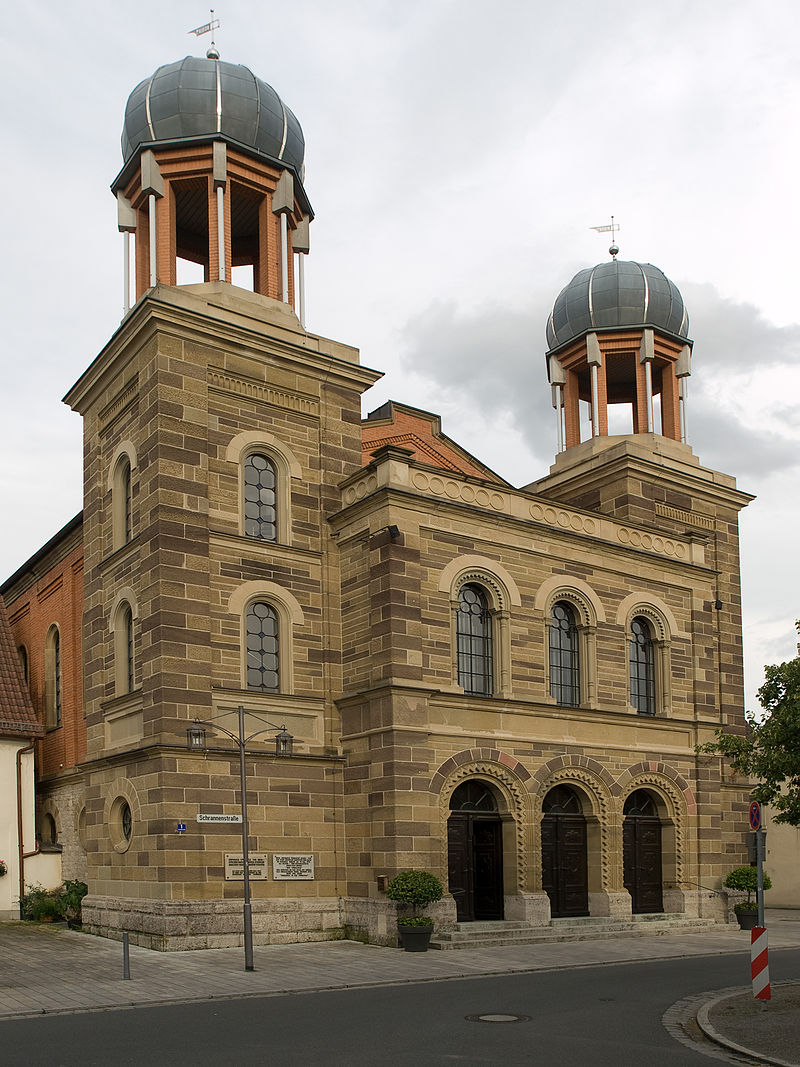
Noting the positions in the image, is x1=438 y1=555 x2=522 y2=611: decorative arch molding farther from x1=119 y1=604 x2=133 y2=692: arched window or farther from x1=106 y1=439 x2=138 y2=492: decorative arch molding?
x1=106 y1=439 x2=138 y2=492: decorative arch molding

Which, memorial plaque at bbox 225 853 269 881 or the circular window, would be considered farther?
the circular window

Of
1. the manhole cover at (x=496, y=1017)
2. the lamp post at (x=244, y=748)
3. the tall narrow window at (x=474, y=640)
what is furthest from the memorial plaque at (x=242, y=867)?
the manhole cover at (x=496, y=1017)

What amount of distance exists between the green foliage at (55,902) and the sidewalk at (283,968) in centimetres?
55

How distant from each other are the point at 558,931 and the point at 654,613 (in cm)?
884

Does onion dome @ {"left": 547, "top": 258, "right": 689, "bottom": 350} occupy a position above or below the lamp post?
above

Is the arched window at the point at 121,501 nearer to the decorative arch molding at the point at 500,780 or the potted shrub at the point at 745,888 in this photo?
the decorative arch molding at the point at 500,780

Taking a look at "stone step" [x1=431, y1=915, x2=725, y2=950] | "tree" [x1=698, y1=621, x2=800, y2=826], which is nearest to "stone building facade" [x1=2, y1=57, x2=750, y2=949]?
"stone step" [x1=431, y1=915, x2=725, y2=950]

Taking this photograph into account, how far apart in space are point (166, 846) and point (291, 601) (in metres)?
5.94

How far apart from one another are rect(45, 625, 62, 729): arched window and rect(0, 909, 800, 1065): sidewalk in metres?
7.35

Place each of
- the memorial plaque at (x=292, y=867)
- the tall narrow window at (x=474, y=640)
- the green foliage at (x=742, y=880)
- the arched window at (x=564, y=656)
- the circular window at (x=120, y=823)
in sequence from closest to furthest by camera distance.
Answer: the memorial plaque at (x=292, y=867)
the circular window at (x=120, y=823)
the tall narrow window at (x=474, y=640)
the arched window at (x=564, y=656)
the green foliage at (x=742, y=880)

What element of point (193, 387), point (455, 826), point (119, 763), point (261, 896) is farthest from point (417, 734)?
point (193, 387)

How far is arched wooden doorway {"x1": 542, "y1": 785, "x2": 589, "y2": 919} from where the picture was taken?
27203 mm

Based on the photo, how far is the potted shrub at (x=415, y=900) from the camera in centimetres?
2273

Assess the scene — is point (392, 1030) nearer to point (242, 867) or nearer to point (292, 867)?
point (242, 867)
